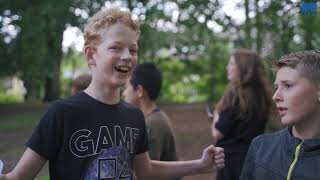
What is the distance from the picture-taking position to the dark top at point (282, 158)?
183 centimetres

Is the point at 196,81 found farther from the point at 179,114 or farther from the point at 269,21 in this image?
the point at 269,21

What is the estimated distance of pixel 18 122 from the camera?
367 centimetres

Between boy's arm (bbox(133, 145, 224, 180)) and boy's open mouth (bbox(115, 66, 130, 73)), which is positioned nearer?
boy's open mouth (bbox(115, 66, 130, 73))

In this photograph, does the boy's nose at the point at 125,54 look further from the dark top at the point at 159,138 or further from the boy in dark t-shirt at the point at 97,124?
the dark top at the point at 159,138

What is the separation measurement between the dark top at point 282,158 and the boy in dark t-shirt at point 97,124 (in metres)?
0.56

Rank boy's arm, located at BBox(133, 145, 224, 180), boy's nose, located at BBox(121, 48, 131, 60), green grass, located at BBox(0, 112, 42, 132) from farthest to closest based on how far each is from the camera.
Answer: green grass, located at BBox(0, 112, 42, 132) < boy's arm, located at BBox(133, 145, 224, 180) < boy's nose, located at BBox(121, 48, 131, 60)

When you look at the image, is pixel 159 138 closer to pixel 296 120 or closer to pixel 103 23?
pixel 103 23

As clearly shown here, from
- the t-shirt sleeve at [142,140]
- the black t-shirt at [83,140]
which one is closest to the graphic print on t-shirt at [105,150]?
the black t-shirt at [83,140]

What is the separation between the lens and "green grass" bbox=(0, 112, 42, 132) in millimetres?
3469

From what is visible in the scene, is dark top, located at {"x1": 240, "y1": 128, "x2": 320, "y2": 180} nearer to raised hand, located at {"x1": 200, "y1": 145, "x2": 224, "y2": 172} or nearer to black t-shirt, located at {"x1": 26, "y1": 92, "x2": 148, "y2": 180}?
raised hand, located at {"x1": 200, "y1": 145, "x2": 224, "y2": 172}

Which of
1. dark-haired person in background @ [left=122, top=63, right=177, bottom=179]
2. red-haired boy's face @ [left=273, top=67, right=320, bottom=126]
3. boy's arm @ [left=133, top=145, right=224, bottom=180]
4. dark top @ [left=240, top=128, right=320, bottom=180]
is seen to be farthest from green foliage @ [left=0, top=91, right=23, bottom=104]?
red-haired boy's face @ [left=273, top=67, right=320, bottom=126]

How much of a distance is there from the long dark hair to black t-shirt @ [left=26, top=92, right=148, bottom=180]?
1.87 meters

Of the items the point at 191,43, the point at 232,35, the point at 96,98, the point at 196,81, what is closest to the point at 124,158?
the point at 96,98

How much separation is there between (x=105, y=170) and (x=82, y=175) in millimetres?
101
